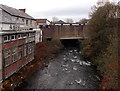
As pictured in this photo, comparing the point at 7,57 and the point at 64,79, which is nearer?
the point at 7,57

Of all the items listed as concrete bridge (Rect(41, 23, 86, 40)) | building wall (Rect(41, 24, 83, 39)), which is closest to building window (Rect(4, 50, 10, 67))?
concrete bridge (Rect(41, 23, 86, 40))

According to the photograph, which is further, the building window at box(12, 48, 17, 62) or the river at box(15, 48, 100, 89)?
the building window at box(12, 48, 17, 62)

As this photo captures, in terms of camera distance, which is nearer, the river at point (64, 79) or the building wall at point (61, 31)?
the river at point (64, 79)

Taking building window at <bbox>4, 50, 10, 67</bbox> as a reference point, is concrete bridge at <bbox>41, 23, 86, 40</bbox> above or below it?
above

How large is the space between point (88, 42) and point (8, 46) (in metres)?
12.0

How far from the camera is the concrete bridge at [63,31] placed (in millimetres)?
36375

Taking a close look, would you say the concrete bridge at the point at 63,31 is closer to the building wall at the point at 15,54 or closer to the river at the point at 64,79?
the building wall at the point at 15,54

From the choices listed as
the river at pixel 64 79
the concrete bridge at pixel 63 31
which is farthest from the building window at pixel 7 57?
the concrete bridge at pixel 63 31

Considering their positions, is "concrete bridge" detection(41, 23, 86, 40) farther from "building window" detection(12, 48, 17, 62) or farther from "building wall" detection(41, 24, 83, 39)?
"building window" detection(12, 48, 17, 62)

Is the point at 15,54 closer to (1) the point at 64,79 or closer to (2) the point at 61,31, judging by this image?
(1) the point at 64,79

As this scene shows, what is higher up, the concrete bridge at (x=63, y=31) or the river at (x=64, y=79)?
the concrete bridge at (x=63, y=31)

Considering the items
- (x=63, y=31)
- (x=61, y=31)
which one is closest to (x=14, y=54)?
(x=61, y=31)

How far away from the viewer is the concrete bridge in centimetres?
3638

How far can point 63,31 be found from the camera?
120 ft
